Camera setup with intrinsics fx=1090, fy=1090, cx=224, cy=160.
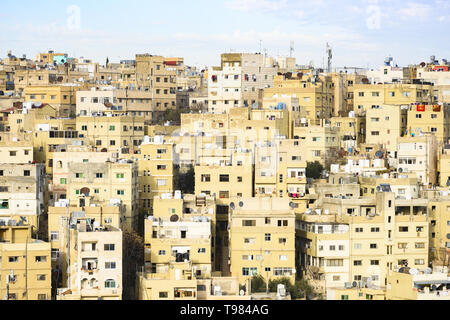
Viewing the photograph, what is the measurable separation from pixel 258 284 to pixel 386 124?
10.6m

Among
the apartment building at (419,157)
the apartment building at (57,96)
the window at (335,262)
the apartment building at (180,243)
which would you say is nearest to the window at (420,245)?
the window at (335,262)

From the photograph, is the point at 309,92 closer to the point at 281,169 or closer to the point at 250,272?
the point at 281,169

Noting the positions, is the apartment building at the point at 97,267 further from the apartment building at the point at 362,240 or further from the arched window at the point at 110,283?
the apartment building at the point at 362,240

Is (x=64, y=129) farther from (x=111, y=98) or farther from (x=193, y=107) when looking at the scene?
(x=193, y=107)

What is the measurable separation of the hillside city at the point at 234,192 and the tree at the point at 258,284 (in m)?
0.03

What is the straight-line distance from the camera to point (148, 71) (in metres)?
37.8

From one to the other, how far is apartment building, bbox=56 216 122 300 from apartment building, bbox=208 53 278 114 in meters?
14.7

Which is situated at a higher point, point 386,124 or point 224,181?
point 386,124

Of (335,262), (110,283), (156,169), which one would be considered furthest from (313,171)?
(110,283)

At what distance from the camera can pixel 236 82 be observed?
34.2 m

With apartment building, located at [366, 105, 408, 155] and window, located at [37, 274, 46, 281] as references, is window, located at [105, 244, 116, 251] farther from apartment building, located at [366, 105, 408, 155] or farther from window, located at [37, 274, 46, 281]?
apartment building, located at [366, 105, 408, 155]

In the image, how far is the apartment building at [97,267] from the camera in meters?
18.9

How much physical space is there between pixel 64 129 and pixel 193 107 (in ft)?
25.0
